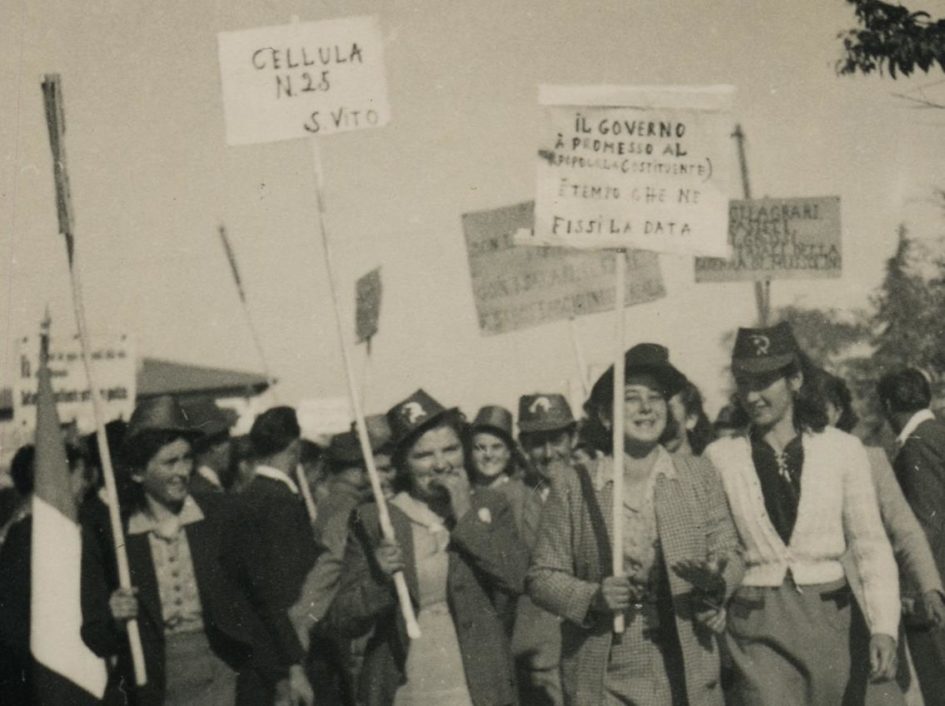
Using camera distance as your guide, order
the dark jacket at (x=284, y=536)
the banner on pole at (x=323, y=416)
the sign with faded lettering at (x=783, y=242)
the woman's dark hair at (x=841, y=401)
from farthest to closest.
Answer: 1. the banner on pole at (x=323, y=416)
2. the sign with faded lettering at (x=783, y=242)
3. the woman's dark hair at (x=841, y=401)
4. the dark jacket at (x=284, y=536)

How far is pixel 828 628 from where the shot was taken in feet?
17.1

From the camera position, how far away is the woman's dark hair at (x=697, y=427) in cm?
893

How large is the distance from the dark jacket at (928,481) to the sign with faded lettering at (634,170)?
8.43 feet

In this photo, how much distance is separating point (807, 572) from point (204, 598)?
8.12ft

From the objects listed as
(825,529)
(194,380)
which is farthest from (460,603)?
(194,380)

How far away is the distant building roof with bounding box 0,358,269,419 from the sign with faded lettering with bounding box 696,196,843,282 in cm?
1653

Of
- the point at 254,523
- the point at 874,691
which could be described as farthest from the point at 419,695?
the point at 874,691

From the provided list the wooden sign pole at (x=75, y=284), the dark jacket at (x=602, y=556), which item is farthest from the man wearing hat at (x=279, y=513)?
the dark jacket at (x=602, y=556)

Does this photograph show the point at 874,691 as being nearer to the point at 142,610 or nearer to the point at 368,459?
the point at 368,459

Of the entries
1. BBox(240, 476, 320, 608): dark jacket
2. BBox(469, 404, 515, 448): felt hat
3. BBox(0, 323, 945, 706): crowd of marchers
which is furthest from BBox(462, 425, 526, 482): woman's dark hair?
BBox(0, 323, 945, 706): crowd of marchers

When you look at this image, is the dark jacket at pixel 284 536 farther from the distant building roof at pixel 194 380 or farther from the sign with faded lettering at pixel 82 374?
the distant building roof at pixel 194 380

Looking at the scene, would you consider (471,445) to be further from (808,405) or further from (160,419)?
(808,405)

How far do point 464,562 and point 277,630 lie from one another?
3.63 feet

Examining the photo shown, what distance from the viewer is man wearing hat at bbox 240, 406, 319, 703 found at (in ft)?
19.7
